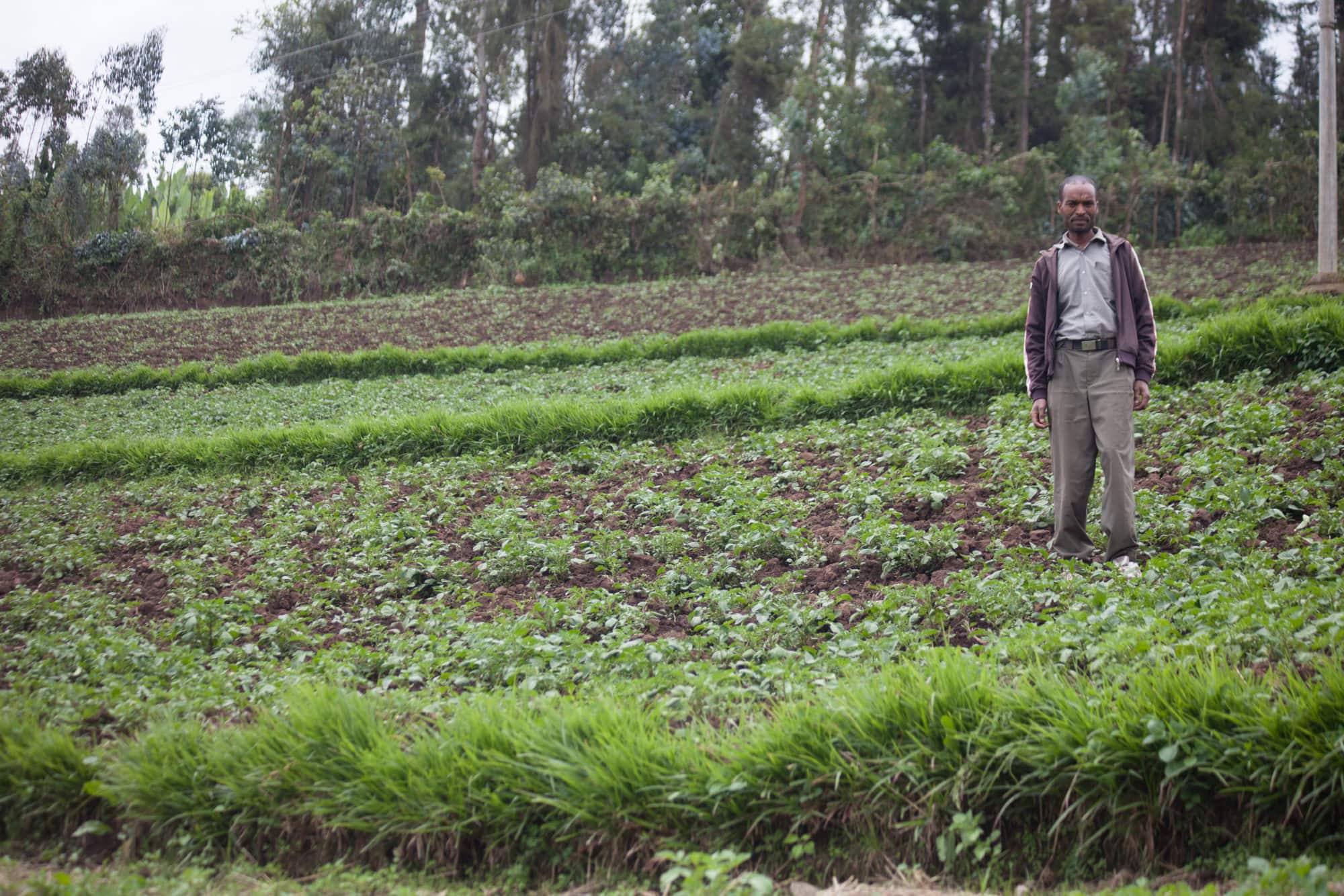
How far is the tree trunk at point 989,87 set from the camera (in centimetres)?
3422

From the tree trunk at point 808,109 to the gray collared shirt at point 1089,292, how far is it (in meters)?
23.3

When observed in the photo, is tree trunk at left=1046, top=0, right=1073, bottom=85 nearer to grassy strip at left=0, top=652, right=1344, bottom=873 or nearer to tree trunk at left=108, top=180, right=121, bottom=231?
tree trunk at left=108, top=180, right=121, bottom=231

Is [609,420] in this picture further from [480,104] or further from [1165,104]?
[1165,104]

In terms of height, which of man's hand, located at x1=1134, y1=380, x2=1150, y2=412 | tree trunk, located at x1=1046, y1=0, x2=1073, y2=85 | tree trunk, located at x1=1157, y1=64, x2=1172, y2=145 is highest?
tree trunk, located at x1=1046, y1=0, x2=1073, y2=85

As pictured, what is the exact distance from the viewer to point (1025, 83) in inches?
1359

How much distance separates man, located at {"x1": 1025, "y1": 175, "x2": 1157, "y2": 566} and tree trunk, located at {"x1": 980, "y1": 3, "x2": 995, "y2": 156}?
102 ft

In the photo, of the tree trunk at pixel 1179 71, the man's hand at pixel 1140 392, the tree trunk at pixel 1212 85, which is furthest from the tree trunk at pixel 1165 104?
the man's hand at pixel 1140 392

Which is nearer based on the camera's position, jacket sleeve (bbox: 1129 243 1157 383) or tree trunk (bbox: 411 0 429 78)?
jacket sleeve (bbox: 1129 243 1157 383)

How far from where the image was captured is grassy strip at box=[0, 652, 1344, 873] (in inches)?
111

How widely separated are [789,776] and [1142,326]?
11.1ft

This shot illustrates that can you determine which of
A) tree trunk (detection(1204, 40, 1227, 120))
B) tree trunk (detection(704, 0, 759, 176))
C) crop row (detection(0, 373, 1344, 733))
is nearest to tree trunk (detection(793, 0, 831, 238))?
tree trunk (detection(704, 0, 759, 176))

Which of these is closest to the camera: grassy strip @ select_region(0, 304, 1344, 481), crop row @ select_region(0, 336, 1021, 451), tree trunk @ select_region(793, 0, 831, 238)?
grassy strip @ select_region(0, 304, 1344, 481)

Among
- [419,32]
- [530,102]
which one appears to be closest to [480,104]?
[530,102]

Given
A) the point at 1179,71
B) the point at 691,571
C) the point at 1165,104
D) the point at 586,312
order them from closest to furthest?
the point at 691,571
the point at 586,312
the point at 1179,71
the point at 1165,104
